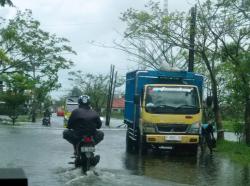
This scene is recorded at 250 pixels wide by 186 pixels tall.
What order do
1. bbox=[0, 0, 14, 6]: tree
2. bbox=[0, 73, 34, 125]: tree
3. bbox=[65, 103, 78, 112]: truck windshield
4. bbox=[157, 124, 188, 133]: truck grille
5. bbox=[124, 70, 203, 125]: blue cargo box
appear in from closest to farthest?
1. bbox=[0, 0, 14, 6]: tree
2. bbox=[157, 124, 188, 133]: truck grille
3. bbox=[124, 70, 203, 125]: blue cargo box
4. bbox=[0, 73, 34, 125]: tree
5. bbox=[65, 103, 78, 112]: truck windshield

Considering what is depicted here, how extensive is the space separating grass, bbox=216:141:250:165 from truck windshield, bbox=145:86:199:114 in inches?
78.7

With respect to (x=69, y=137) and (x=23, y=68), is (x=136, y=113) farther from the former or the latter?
(x=23, y=68)

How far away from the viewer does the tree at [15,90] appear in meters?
45.8

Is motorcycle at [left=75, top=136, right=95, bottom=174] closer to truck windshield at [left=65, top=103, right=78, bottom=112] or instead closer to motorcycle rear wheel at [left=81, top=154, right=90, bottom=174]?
motorcycle rear wheel at [left=81, top=154, right=90, bottom=174]

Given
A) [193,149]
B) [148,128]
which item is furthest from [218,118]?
[148,128]

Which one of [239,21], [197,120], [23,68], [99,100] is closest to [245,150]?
[197,120]

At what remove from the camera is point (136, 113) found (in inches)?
755

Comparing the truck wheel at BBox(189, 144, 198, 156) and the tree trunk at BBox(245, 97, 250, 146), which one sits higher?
the tree trunk at BBox(245, 97, 250, 146)

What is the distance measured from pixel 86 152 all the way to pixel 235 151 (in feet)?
30.6

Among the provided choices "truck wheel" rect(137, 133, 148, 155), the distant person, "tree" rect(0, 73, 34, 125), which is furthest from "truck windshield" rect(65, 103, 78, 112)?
"truck wheel" rect(137, 133, 148, 155)

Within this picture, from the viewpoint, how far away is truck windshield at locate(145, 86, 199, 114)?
57.4 feet

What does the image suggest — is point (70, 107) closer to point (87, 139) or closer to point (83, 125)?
point (83, 125)

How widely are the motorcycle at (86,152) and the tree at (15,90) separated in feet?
112

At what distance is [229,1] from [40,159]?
924 cm
